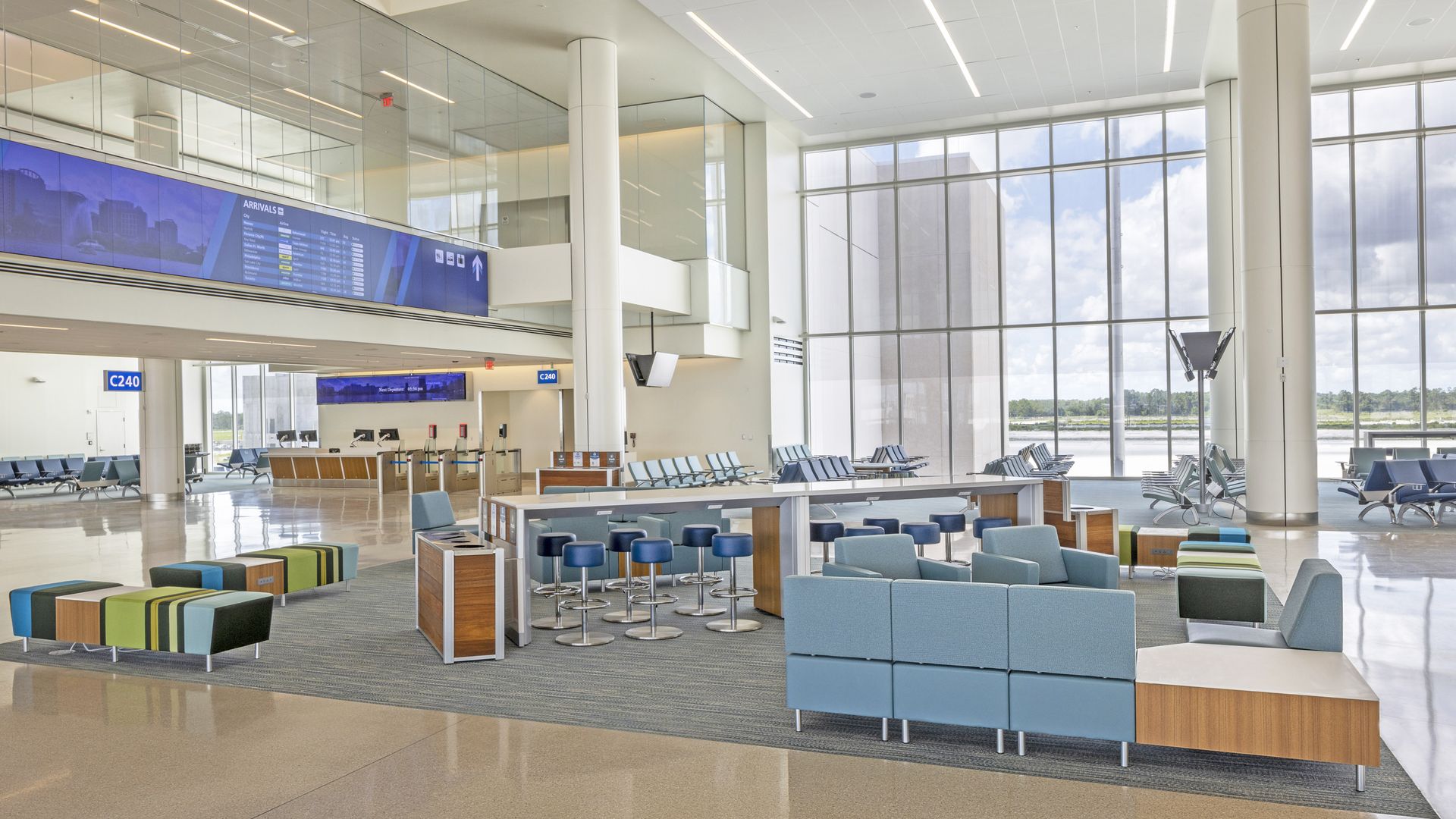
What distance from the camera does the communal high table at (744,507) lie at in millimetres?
6676

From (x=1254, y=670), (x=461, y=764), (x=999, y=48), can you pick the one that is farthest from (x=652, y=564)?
(x=999, y=48)

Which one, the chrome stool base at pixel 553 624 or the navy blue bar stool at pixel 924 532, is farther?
the navy blue bar stool at pixel 924 532

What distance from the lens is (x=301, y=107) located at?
43.8 feet

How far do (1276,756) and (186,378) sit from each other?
30.1 m

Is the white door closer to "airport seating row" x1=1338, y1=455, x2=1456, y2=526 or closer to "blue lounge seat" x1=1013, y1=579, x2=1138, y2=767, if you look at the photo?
"blue lounge seat" x1=1013, y1=579, x2=1138, y2=767

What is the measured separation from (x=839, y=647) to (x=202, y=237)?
9.53 metres

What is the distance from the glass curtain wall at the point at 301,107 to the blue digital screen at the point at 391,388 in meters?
6.50

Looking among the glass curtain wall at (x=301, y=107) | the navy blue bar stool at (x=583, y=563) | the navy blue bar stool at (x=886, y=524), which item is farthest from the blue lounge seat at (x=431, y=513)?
the glass curtain wall at (x=301, y=107)

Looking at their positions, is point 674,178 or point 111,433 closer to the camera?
point 674,178

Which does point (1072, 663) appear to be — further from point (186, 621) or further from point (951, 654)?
point (186, 621)

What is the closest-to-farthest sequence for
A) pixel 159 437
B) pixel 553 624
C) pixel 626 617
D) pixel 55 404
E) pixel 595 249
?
pixel 553 624
pixel 626 617
pixel 595 249
pixel 159 437
pixel 55 404

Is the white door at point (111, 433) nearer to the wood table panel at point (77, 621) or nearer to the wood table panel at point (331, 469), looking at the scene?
the wood table panel at point (331, 469)

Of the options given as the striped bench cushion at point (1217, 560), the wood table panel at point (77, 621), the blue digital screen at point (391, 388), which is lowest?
the wood table panel at point (77, 621)

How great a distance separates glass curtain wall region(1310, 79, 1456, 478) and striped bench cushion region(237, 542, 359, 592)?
16.3 meters
